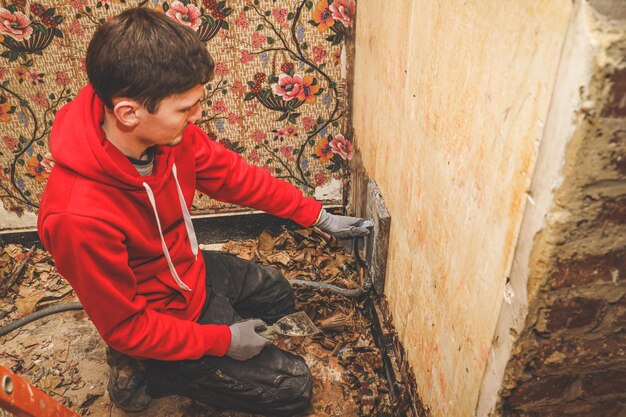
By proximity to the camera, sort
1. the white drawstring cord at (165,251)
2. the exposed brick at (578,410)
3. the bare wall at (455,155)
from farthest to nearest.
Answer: the white drawstring cord at (165,251)
the exposed brick at (578,410)
the bare wall at (455,155)

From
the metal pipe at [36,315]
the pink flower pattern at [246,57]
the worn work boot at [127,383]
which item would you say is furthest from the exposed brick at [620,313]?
the metal pipe at [36,315]

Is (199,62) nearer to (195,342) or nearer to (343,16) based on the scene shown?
(195,342)

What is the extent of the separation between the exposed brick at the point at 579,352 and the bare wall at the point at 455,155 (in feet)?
0.41

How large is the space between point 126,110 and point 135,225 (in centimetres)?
44

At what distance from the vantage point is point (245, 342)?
1873mm

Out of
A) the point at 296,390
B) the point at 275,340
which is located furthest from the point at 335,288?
the point at 296,390

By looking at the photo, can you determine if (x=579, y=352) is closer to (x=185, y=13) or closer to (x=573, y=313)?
(x=573, y=313)

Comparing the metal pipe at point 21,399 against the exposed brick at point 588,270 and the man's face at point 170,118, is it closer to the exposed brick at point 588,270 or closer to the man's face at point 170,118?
the man's face at point 170,118

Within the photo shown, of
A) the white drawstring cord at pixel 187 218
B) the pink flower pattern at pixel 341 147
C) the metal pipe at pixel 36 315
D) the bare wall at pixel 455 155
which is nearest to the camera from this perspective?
the bare wall at pixel 455 155

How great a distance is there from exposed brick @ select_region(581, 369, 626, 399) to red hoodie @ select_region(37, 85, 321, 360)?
124 centimetres

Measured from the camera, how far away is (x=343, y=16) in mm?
2469

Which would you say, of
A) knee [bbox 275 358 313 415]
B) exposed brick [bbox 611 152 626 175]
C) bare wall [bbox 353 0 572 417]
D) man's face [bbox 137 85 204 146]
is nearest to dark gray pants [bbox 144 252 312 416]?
knee [bbox 275 358 313 415]

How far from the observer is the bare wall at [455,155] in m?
0.88

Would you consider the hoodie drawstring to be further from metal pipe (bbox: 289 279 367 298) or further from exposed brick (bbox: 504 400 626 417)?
exposed brick (bbox: 504 400 626 417)
